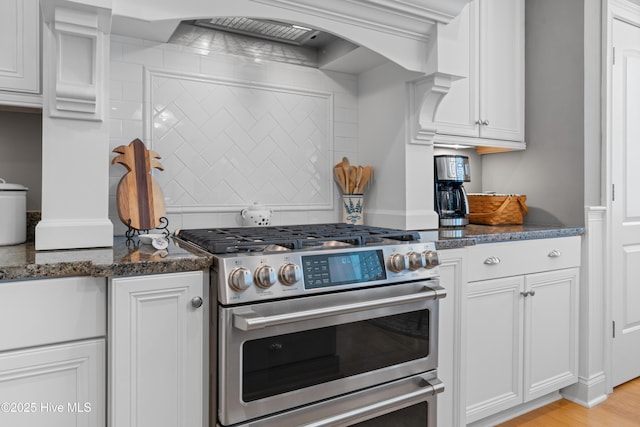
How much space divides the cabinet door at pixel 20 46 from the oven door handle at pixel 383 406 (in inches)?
58.8

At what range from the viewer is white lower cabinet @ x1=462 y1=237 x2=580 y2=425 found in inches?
79.9

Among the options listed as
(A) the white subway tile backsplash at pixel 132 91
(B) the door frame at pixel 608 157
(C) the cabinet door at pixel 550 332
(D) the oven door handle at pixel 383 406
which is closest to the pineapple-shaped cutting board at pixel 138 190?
(A) the white subway tile backsplash at pixel 132 91

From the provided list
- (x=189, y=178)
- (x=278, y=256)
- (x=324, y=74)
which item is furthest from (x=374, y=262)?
(x=324, y=74)

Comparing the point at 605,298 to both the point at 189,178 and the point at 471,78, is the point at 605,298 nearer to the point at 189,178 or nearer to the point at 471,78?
the point at 471,78

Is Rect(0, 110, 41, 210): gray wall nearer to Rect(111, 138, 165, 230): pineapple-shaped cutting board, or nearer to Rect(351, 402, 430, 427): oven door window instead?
Rect(111, 138, 165, 230): pineapple-shaped cutting board

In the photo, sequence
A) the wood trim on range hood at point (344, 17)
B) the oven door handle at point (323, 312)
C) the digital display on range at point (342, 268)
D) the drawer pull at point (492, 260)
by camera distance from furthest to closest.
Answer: the drawer pull at point (492, 260), the wood trim on range hood at point (344, 17), the digital display on range at point (342, 268), the oven door handle at point (323, 312)

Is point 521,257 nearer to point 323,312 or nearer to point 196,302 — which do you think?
point 323,312

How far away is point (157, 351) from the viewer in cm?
126

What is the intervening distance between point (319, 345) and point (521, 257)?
1.26m

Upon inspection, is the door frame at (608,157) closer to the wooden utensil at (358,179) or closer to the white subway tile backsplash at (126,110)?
the wooden utensil at (358,179)

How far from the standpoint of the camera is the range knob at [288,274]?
4.36 ft

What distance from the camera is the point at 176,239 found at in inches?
70.4

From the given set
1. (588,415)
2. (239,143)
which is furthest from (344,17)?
(588,415)

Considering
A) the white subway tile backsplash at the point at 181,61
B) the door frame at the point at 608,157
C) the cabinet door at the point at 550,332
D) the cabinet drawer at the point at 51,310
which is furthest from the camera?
the door frame at the point at 608,157
